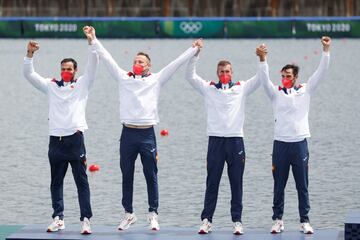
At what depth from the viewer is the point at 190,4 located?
6869 centimetres

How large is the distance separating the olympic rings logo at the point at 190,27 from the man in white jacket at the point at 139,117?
43.7 metres

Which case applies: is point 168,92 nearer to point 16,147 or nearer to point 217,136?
point 16,147

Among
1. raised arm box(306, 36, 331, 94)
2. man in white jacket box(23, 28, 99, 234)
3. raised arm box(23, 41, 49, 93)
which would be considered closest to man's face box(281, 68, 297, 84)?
raised arm box(306, 36, 331, 94)

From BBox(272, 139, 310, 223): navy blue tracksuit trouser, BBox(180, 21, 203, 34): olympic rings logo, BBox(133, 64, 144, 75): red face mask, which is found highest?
BBox(180, 21, 203, 34): olympic rings logo

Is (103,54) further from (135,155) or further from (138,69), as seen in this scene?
(135,155)

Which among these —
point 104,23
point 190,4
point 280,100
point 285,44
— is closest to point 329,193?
point 280,100

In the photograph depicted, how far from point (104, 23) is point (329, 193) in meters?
40.4

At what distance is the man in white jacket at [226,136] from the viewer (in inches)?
566

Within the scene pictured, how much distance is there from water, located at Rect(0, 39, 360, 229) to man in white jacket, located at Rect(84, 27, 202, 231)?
72.6 inches

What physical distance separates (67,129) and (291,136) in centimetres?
285

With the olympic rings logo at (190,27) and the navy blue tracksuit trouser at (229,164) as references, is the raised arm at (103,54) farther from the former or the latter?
the olympic rings logo at (190,27)

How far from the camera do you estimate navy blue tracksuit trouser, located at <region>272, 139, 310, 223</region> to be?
14.4 m

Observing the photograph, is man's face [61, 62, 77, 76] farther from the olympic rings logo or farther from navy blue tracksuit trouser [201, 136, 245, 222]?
the olympic rings logo

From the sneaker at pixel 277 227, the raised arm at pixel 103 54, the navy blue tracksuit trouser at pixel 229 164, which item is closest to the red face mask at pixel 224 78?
the navy blue tracksuit trouser at pixel 229 164
